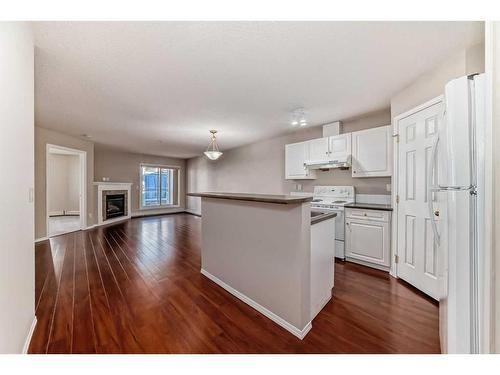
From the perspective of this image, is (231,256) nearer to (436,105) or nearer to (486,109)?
(486,109)

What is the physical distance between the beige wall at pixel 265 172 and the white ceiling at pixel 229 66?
2.58ft

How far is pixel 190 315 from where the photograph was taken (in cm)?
175

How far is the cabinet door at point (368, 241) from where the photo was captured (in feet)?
8.83

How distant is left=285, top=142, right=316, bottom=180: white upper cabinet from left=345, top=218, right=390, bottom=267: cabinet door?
4.24ft

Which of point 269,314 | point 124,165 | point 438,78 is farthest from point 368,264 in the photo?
point 124,165

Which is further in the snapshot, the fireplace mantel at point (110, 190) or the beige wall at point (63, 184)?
the beige wall at point (63, 184)

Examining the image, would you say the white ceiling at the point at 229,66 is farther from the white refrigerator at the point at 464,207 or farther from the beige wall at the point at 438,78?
the white refrigerator at the point at 464,207

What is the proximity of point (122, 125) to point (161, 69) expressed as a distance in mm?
2483

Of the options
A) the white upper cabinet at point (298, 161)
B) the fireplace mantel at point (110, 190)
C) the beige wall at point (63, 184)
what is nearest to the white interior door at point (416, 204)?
the white upper cabinet at point (298, 161)

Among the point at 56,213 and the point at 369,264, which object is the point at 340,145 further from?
the point at 56,213

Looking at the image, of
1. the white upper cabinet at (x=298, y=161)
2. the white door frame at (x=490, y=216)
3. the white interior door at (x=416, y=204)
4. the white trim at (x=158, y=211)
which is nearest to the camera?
the white door frame at (x=490, y=216)

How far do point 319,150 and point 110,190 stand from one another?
6.30 m

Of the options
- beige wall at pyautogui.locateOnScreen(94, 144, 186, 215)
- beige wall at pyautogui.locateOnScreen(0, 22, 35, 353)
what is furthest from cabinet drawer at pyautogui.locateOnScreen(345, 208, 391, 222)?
beige wall at pyautogui.locateOnScreen(94, 144, 186, 215)
